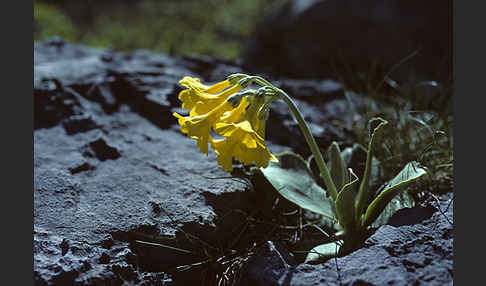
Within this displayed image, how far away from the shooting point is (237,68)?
4.35 m

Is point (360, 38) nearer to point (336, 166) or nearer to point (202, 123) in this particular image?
point (336, 166)

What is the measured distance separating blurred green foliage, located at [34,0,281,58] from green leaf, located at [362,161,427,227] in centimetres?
421

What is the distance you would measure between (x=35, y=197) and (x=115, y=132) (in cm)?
85

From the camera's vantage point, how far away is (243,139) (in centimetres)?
165

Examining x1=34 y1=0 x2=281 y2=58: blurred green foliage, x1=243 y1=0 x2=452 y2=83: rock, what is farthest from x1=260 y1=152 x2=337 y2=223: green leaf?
x1=34 y1=0 x2=281 y2=58: blurred green foliage

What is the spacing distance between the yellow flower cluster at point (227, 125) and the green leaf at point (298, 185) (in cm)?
53

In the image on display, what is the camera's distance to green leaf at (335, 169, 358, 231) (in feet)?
6.38

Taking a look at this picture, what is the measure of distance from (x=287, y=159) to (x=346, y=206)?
0.57 metres

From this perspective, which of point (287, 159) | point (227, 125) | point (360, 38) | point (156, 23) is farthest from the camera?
point (156, 23)

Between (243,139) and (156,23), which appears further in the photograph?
(156,23)

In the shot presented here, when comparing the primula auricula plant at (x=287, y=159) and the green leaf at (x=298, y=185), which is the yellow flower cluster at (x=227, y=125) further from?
the green leaf at (x=298, y=185)

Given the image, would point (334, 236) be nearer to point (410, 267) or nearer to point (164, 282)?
point (410, 267)

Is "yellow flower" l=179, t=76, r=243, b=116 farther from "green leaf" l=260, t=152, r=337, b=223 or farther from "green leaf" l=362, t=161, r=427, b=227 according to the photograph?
"green leaf" l=362, t=161, r=427, b=227

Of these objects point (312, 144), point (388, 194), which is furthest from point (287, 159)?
point (388, 194)
